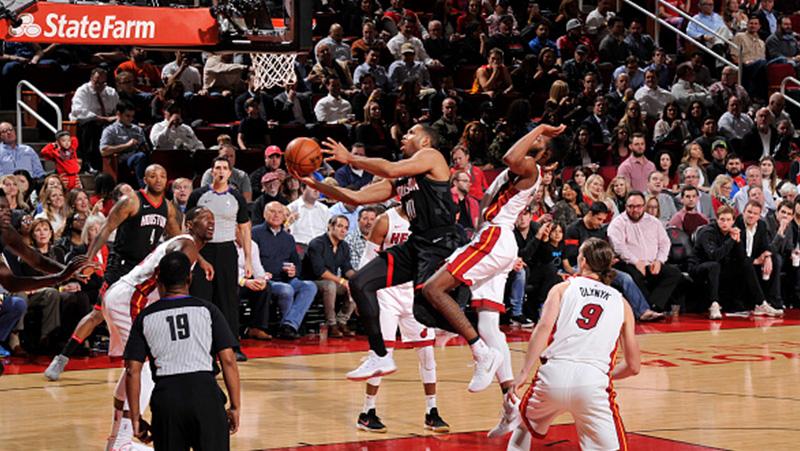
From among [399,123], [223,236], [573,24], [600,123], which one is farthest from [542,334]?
[573,24]

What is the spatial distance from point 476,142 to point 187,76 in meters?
3.77

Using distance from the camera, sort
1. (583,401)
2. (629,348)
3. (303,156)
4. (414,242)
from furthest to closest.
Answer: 1. (414,242)
2. (303,156)
3. (629,348)
4. (583,401)

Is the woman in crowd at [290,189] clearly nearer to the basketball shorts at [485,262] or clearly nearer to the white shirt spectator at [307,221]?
the white shirt spectator at [307,221]

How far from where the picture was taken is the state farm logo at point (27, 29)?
26.9 feet

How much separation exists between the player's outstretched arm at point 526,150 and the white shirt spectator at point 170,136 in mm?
7504

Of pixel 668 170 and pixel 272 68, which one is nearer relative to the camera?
pixel 272 68

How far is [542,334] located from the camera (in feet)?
20.7

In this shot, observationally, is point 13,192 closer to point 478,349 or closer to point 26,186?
point 26,186

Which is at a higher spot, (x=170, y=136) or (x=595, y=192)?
(x=170, y=136)

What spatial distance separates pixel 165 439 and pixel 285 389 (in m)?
4.31

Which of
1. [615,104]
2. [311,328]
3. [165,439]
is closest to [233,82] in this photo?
[311,328]

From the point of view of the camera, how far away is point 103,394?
988 cm

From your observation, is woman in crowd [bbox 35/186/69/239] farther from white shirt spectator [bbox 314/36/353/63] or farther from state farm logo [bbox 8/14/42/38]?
white shirt spectator [bbox 314/36/353/63]

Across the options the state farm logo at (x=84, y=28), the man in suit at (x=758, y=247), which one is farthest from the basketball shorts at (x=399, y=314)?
the man in suit at (x=758, y=247)
